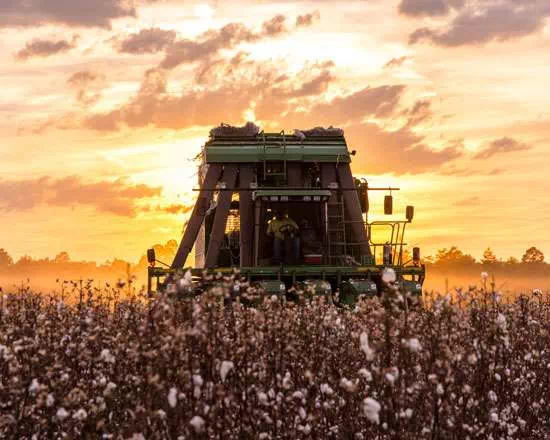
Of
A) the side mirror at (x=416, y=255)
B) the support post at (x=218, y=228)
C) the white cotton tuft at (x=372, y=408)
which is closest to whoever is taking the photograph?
the white cotton tuft at (x=372, y=408)

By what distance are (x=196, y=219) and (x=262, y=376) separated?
577 inches

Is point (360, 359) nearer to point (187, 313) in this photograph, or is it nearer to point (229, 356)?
point (229, 356)

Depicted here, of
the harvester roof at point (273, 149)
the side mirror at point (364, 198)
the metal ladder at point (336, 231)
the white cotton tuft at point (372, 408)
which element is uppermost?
the harvester roof at point (273, 149)

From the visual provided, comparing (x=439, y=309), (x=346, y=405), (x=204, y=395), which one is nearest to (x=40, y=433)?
(x=204, y=395)

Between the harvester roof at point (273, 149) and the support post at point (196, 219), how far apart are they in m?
0.34

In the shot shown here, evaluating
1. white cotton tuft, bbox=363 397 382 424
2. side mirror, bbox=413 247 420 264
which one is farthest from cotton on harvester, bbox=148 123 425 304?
white cotton tuft, bbox=363 397 382 424

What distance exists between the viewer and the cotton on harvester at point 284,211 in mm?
21844

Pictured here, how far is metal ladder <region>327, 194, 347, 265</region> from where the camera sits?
74.5 ft

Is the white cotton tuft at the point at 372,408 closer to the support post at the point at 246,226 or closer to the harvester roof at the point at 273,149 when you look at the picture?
the support post at the point at 246,226

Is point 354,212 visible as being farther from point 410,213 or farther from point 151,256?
point 151,256

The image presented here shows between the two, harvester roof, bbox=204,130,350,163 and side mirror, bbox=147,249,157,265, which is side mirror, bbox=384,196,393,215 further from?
side mirror, bbox=147,249,157,265

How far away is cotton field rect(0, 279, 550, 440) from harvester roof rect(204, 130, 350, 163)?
1179 centimetres

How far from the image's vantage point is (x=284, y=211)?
22.4m

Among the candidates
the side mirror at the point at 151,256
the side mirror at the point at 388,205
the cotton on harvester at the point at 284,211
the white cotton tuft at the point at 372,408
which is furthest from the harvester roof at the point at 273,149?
the white cotton tuft at the point at 372,408
